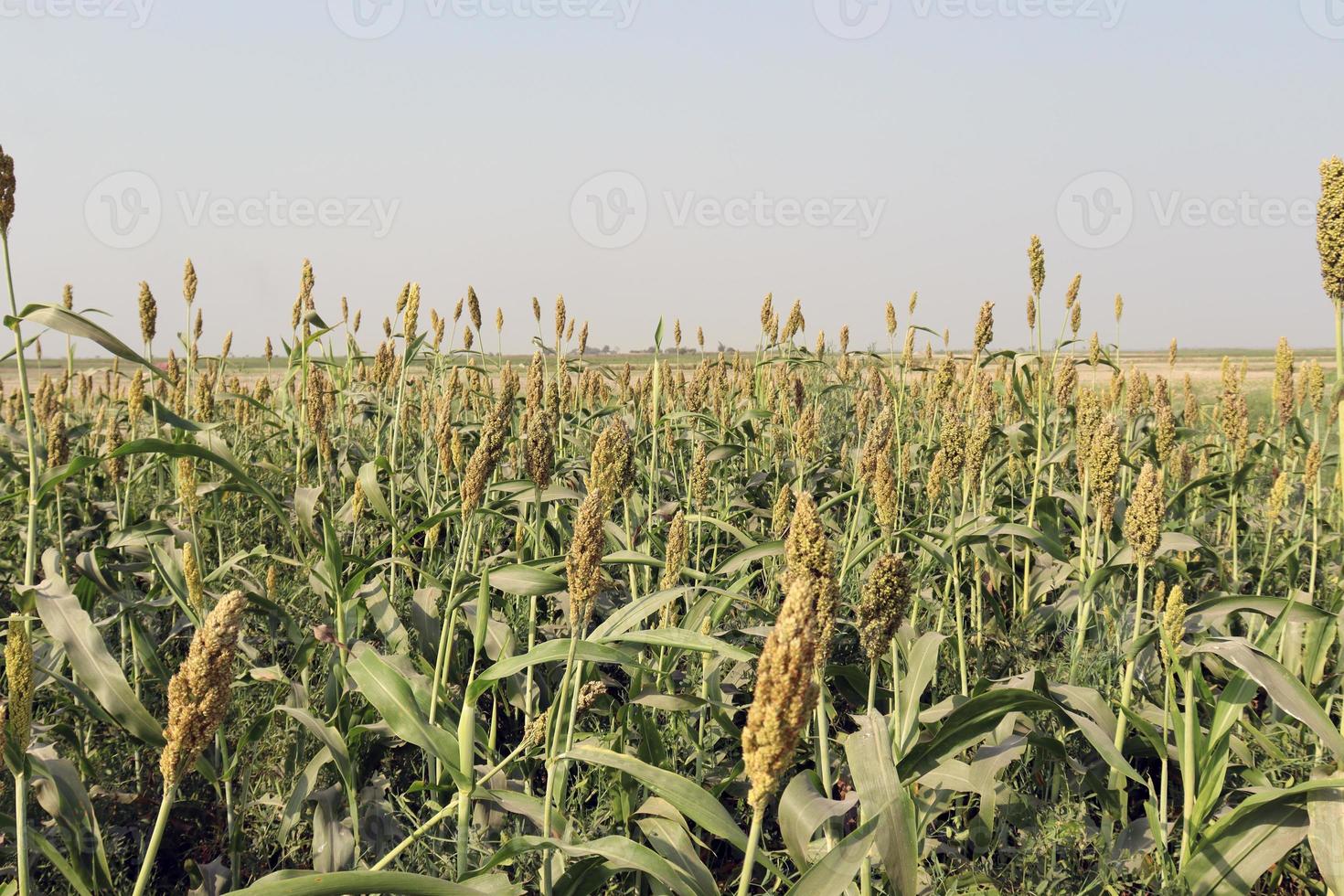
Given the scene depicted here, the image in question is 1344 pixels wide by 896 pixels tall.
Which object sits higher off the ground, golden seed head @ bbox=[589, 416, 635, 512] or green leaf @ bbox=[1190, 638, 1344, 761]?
golden seed head @ bbox=[589, 416, 635, 512]

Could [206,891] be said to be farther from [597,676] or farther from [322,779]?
[597,676]

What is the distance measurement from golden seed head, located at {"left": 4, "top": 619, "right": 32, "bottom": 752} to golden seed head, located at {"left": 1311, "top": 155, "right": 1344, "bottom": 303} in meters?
2.29

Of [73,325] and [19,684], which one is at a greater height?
[73,325]

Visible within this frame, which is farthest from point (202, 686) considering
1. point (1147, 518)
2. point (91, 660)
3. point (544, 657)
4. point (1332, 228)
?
point (1332, 228)

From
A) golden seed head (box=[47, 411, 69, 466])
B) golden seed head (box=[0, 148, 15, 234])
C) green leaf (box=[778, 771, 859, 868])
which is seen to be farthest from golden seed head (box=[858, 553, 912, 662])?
golden seed head (box=[47, 411, 69, 466])

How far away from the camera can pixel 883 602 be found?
1.60m

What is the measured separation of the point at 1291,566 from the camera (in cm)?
327

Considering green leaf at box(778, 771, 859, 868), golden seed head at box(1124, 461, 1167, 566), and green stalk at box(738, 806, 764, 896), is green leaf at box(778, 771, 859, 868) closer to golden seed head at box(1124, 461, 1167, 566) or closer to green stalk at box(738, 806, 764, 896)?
green stalk at box(738, 806, 764, 896)

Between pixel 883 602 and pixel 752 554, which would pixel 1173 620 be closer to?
pixel 883 602

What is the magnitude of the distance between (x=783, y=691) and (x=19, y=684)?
0.94 metres

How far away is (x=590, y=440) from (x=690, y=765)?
7.04ft

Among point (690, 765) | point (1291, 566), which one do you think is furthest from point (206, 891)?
point (1291, 566)

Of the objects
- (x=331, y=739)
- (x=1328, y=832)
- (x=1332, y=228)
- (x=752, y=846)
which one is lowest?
(x=1328, y=832)

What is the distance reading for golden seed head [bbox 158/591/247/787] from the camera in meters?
1.03
